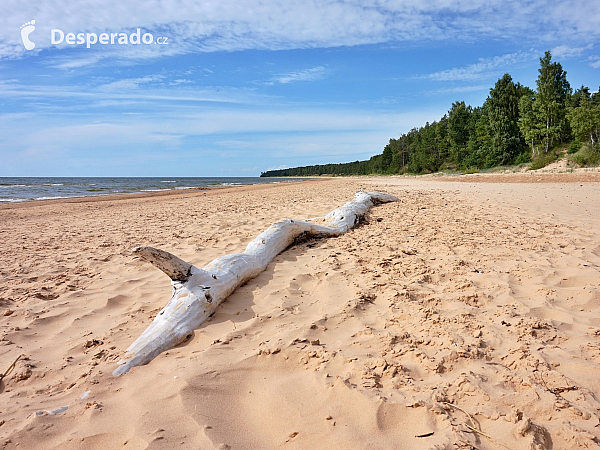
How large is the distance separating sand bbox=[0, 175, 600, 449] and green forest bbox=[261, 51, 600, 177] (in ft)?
85.6

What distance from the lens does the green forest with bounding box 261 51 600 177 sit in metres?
27.2

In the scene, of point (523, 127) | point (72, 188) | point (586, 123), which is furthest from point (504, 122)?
point (72, 188)

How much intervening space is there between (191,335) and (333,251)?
2.40m

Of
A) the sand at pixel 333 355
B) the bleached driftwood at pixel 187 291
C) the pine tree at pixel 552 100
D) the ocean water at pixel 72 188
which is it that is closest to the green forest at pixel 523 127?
the pine tree at pixel 552 100

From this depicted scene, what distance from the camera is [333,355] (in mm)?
2166

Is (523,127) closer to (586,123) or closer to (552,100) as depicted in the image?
(552,100)

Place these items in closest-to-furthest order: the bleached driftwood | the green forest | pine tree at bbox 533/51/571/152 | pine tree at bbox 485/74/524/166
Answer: the bleached driftwood
the green forest
pine tree at bbox 533/51/571/152
pine tree at bbox 485/74/524/166

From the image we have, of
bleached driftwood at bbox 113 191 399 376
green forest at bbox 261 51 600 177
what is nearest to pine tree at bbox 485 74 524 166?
green forest at bbox 261 51 600 177

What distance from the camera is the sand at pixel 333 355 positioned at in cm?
160

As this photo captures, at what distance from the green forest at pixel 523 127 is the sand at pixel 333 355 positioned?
2609 centimetres

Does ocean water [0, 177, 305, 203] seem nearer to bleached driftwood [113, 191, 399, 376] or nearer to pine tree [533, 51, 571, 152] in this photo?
bleached driftwood [113, 191, 399, 376]

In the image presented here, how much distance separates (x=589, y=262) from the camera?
360 centimetres

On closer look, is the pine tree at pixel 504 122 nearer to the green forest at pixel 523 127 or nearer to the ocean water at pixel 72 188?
the green forest at pixel 523 127

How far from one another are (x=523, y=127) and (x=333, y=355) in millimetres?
38191
